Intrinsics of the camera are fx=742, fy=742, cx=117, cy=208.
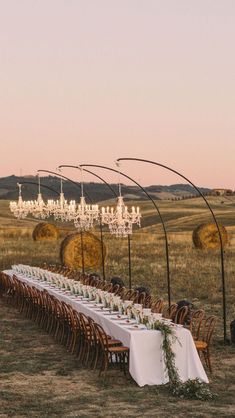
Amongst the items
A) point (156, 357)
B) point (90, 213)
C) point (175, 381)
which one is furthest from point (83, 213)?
point (175, 381)

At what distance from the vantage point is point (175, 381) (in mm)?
12633

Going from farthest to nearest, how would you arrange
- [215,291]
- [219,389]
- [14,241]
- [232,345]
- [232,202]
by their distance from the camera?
1. [232,202]
2. [14,241]
3. [215,291]
4. [232,345]
5. [219,389]

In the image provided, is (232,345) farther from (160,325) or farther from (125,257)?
(125,257)

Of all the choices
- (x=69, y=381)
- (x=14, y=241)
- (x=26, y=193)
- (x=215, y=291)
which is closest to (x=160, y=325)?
(x=69, y=381)

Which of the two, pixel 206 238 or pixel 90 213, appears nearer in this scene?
pixel 90 213

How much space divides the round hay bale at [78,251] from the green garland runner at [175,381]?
21.2m

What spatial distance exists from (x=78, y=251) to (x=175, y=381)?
22.4m

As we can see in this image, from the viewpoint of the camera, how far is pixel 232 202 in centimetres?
10344

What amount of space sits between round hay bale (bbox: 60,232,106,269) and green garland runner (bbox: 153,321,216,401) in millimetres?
21189

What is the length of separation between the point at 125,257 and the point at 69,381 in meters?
28.1

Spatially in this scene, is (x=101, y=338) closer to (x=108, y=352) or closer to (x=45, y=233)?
(x=108, y=352)

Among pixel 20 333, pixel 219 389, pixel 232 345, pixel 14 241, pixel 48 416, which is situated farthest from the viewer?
pixel 14 241

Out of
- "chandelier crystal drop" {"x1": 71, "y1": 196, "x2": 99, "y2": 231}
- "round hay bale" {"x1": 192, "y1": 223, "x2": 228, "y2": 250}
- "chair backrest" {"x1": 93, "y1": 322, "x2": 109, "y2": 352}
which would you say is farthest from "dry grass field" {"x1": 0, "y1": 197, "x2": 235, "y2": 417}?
"round hay bale" {"x1": 192, "y1": 223, "x2": 228, "y2": 250}

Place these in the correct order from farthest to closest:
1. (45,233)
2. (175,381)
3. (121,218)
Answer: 1. (45,233)
2. (121,218)
3. (175,381)
